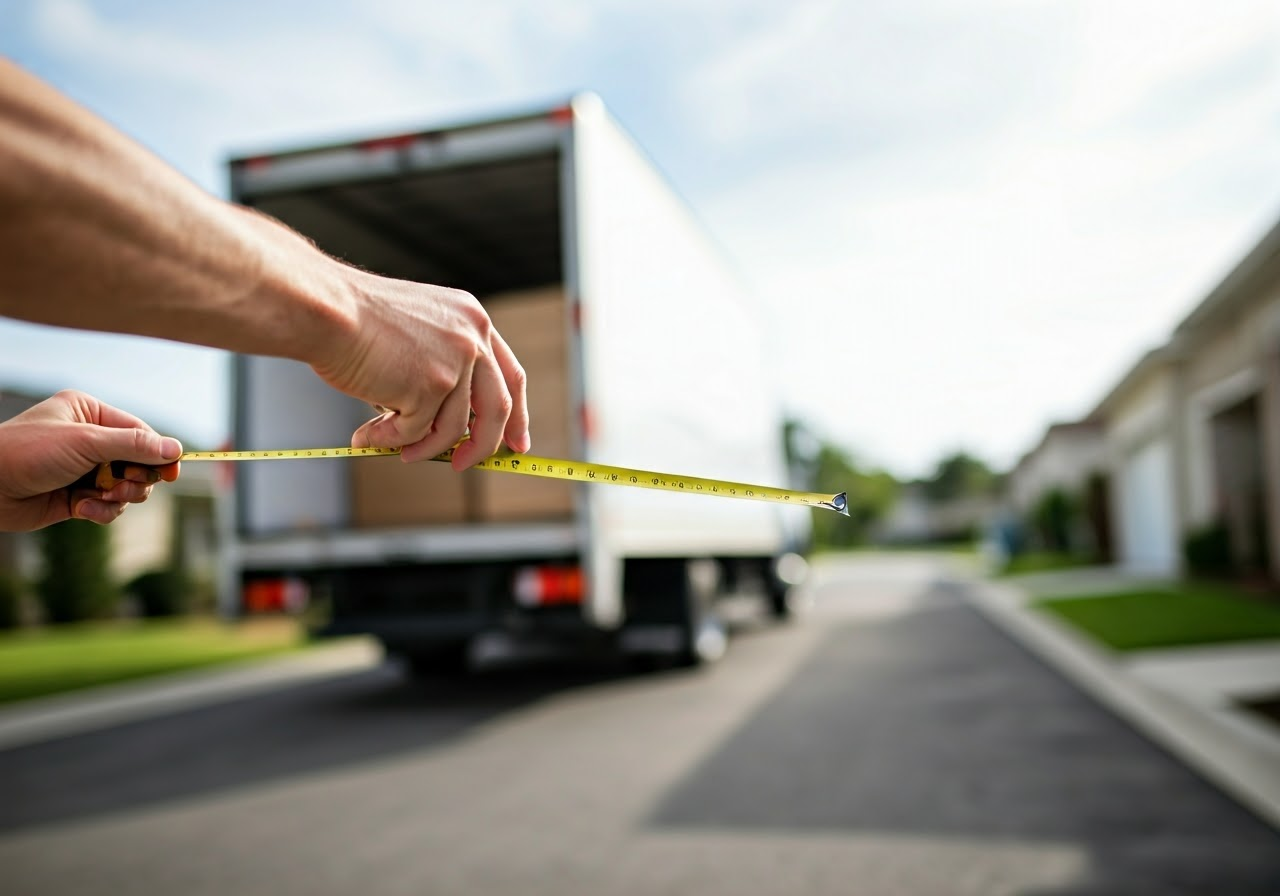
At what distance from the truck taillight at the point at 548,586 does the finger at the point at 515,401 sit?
591cm

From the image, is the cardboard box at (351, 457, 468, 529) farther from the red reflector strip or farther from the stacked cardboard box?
the red reflector strip

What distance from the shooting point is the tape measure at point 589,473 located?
1339 millimetres

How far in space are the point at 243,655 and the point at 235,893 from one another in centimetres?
974

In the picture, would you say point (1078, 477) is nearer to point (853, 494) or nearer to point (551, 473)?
point (853, 494)

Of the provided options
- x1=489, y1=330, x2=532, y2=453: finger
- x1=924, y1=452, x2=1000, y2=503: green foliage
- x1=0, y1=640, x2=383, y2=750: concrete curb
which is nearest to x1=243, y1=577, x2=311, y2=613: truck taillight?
x1=0, y1=640, x2=383, y2=750: concrete curb

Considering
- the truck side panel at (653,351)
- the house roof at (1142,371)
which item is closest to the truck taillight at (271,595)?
the truck side panel at (653,351)

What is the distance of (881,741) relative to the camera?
6926 millimetres

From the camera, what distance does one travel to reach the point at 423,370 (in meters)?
1.25

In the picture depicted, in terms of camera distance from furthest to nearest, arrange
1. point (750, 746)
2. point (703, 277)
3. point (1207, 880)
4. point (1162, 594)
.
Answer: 1. point (1162, 594)
2. point (703, 277)
3. point (750, 746)
4. point (1207, 880)

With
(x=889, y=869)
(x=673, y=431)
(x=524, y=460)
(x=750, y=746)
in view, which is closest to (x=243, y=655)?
(x=673, y=431)

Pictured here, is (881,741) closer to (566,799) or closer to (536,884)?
(566,799)

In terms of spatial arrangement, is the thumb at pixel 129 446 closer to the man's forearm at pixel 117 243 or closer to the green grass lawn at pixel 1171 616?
the man's forearm at pixel 117 243

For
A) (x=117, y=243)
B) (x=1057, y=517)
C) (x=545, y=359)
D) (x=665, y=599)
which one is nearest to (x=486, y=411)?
(x=117, y=243)

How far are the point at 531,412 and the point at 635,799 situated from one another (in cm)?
253
